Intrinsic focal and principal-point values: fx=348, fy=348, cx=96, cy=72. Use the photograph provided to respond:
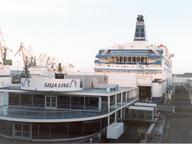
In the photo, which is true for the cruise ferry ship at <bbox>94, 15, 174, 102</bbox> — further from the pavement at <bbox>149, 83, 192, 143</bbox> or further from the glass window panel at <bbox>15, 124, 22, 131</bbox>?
the glass window panel at <bbox>15, 124, 22, 131</bbox>

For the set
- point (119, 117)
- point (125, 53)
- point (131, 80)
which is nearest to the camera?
point (119, 117)

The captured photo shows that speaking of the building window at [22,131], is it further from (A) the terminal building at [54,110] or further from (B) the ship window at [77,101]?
(B) the ship window at [77,101]

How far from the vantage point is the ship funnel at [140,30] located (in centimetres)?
7506

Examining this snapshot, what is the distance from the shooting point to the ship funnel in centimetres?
7506

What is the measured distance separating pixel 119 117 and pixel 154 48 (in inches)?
1067

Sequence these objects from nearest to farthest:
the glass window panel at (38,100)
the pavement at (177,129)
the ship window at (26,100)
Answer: the pavement at (177,129) < the glass window panel at (38,100) < the ship window at (26,100)

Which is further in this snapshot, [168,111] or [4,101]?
[168,111]

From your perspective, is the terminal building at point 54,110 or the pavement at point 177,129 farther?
the pavement at point 177,129

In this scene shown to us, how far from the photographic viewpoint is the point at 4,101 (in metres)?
36.7

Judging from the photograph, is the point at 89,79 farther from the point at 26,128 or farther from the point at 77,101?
the point at 26,128

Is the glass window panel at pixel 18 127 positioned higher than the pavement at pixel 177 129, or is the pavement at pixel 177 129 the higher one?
the glass window panel at pixel 18 127

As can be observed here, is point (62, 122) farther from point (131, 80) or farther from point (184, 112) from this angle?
point (131, 80)

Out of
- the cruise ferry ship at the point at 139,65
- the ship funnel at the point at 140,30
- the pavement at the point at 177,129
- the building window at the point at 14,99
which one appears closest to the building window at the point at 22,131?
the building window at the point at 14,99

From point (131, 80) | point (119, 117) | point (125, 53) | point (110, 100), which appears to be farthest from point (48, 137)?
point (125, 53)
